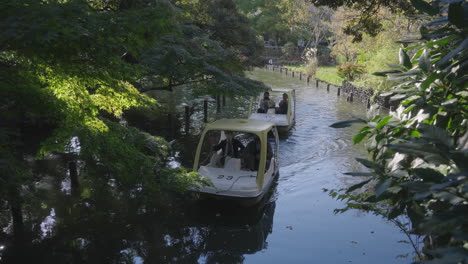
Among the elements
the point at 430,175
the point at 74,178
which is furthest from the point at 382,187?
the point at 74,178

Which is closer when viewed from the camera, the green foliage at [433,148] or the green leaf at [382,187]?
the green foliage at [433,148]

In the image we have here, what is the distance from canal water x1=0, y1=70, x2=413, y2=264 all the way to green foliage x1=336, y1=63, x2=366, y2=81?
22745mm

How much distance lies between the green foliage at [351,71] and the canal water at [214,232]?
2274 centimetres

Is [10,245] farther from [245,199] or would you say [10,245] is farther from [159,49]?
[159,49]

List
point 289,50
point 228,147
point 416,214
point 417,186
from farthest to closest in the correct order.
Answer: point 289,50, point 228,147, point 416,214, point 417,186

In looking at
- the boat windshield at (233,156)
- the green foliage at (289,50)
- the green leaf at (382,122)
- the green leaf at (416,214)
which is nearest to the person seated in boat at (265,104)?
the boat windshield at (233,156)

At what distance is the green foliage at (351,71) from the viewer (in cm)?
3242

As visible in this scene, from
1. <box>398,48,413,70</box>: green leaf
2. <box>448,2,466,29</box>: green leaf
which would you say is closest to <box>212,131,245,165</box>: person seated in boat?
<box>398,48,413,70</box>: green leaf

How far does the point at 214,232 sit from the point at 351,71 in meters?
27.7

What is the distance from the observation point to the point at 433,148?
6.80 ft

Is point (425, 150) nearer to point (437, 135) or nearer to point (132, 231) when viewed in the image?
point (437, 135)

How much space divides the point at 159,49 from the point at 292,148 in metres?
6.47

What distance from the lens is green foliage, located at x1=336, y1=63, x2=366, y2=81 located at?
32419 millimetres

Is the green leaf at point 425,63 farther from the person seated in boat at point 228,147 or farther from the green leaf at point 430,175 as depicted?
the person seated in boat at point 228,147
